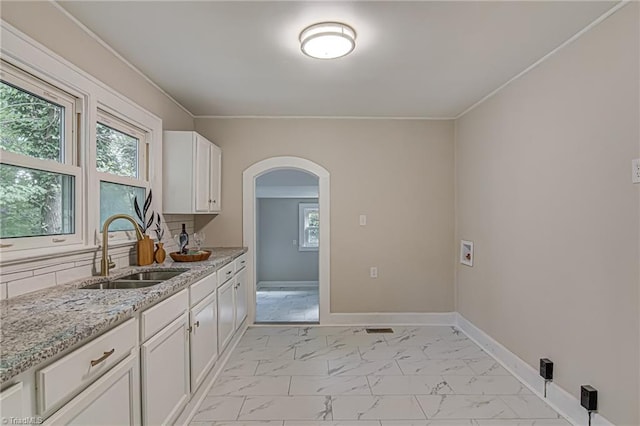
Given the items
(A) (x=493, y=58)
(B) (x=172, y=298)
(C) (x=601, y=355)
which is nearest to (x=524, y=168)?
(A) (x=493, y=58)

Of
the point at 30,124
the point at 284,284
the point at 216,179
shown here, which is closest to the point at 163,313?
the point at 30,124

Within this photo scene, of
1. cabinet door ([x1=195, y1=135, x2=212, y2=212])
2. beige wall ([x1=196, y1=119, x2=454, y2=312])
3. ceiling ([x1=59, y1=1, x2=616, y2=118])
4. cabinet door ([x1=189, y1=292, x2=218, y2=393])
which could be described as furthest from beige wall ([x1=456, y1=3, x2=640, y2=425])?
cabinet door ([x1=195, y1=135, x2=212, y2=212])

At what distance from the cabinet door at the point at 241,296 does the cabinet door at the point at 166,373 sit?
1460mm

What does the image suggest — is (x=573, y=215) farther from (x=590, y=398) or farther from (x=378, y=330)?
(x=378, y=330)

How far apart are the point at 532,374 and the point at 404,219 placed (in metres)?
2.15

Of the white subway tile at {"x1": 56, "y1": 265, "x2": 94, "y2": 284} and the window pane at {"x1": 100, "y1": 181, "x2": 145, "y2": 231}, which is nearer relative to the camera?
the white subway tile at {"x1": 56, "y1": 265, "x2": 94, "y2": 284}

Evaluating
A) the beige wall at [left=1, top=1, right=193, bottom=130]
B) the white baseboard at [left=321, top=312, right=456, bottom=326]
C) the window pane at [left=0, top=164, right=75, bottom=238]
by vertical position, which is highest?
the beige wall at [left=1, top=1, right=193, bottom=130]

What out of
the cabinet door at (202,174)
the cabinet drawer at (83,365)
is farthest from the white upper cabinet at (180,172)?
the cabinet drawer at (83,365)

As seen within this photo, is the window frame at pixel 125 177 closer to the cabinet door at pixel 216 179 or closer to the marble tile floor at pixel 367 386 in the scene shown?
the cabinet door at pixel 216 179

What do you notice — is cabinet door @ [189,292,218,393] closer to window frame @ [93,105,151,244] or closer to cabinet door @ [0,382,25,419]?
window frame @ [93,105,151,244]

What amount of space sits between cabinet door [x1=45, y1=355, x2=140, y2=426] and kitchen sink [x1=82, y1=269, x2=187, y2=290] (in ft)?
2.31

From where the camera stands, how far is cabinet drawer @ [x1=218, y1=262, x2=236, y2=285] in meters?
3.23

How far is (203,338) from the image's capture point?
2.71 meters

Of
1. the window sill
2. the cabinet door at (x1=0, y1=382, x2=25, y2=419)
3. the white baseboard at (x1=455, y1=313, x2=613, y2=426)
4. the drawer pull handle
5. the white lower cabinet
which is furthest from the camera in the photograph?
the white lower cabinet
